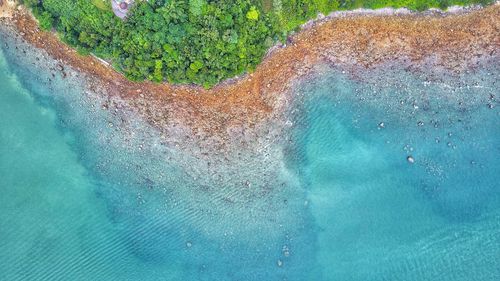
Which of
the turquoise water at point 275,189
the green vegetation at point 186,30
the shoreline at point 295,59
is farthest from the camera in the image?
the turquoise water at point 275,189

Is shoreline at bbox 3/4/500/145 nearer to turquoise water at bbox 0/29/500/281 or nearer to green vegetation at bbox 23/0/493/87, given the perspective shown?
green vegetation at bbox 23/0/493/87

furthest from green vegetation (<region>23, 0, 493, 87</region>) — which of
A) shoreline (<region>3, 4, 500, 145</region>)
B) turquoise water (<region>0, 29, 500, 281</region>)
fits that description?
turquoise water (<region>0, 29, 500, 281</region>)

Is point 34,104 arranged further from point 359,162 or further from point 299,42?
point 359,162

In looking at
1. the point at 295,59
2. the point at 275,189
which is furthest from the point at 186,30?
the point at 275,189

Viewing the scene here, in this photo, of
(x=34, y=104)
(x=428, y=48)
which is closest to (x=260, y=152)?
(x=428, y=48)

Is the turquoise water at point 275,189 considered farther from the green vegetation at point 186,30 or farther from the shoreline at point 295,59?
the green vegetation at point 186,30

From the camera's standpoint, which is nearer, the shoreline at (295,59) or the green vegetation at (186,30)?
the green vegetation at (186,30)

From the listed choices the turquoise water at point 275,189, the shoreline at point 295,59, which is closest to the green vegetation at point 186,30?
the shoreline at point 295,59
